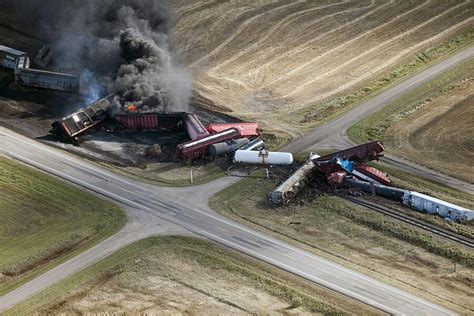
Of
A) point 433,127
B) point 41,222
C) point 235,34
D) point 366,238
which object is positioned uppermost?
point 235,34

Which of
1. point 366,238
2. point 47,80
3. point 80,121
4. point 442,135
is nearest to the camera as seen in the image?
point 366,238

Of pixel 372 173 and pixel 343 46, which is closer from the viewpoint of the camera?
pixel 372 173

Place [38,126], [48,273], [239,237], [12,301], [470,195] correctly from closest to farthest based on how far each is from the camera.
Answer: [12,301], [48,273], [239,237], [470,195], [38,126]

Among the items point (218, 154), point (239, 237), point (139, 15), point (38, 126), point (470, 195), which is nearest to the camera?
point (239, 237)

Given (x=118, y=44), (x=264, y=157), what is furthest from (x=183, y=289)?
(x=118, y=44)

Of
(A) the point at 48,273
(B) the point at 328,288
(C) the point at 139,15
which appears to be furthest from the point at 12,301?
(C) the point at 139,15

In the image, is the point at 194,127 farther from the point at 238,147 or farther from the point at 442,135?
the point at 442,135

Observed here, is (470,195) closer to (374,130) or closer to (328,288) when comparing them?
(374,130)

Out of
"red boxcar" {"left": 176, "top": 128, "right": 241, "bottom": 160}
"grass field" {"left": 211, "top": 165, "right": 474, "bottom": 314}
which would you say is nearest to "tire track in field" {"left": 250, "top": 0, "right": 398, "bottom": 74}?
"red boxcar" {"left": 176, "top": 128, "right": 241, "bottom": 160}
